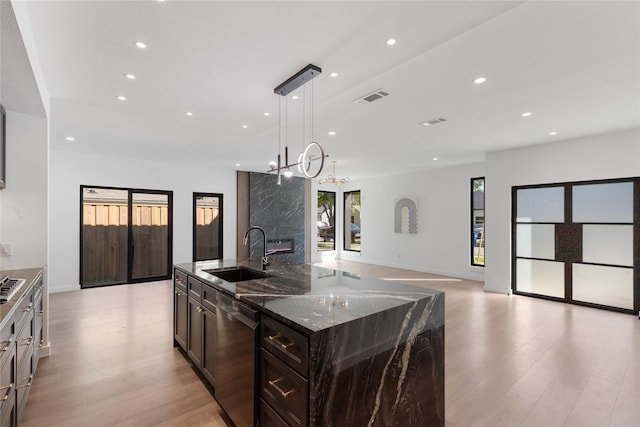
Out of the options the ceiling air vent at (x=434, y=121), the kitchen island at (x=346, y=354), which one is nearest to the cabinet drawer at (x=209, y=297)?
the kitchen island at (x=346, y=354)

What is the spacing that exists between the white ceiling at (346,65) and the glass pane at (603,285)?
86.2 inches

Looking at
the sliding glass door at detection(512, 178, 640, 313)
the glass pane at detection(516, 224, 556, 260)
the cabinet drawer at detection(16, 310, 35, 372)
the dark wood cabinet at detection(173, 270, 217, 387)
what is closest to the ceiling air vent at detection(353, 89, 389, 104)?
the dark wood cabinet at detection(173, 270, 217, 387)

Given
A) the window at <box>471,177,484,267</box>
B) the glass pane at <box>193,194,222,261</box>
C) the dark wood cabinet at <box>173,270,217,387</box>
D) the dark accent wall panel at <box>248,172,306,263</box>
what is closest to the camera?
the dark wood cabinet at <box>173,270,217,387</box>

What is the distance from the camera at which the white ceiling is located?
6.63 feet

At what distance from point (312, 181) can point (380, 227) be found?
2.62 m

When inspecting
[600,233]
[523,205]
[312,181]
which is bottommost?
[600,233]

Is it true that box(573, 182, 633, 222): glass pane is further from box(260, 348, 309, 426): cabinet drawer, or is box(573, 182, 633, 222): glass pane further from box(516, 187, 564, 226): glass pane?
box(260, 348, 309, 426): cabinet drawer

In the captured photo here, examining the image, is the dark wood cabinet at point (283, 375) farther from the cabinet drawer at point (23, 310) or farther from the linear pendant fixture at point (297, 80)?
the linear pendant fixture at point (297, 80)

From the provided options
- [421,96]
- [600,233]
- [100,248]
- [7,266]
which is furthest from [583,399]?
[100,248]

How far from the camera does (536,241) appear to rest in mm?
5539

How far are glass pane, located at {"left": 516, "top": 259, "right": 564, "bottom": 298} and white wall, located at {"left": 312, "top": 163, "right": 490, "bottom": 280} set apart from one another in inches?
51.1

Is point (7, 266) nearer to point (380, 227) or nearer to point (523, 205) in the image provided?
point (523, 205)

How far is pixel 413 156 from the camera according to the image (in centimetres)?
650

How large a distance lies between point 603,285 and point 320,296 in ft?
17.6
